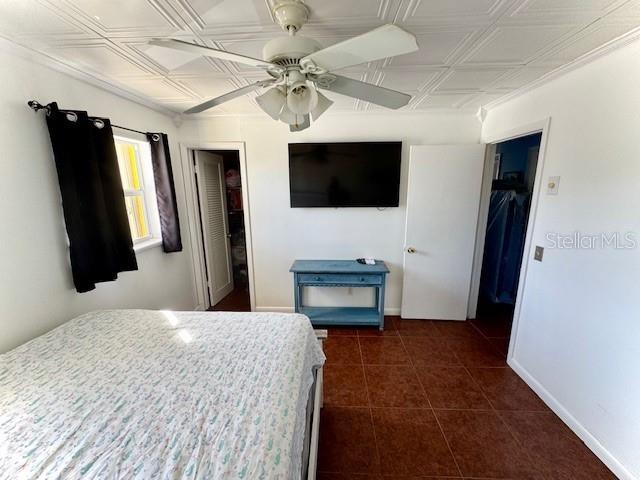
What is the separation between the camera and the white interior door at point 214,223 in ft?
10.1

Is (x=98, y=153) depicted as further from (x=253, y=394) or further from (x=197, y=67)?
(x=253, y=394)

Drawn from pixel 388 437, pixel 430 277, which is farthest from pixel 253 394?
pixel 430 277

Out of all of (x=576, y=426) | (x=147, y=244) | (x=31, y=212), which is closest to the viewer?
(x=31, y=212)

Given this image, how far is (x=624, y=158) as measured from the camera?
136cm

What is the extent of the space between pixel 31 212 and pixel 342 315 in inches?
103

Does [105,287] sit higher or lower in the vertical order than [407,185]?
lower

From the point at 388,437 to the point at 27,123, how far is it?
284 cm

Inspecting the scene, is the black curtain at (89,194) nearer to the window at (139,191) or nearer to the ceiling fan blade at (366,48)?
the window at (139,191)

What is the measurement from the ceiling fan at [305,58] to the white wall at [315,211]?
4.92 ft

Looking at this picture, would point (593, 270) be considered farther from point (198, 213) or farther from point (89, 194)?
point (198, 213)

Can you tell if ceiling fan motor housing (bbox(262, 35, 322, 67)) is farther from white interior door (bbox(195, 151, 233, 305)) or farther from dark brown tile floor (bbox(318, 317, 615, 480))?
white interior door (bbox(195, 151, 233, 305))

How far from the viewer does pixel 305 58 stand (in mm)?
1001

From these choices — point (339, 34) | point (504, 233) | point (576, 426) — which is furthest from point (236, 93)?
point (504, 233)

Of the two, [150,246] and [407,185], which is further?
[407,185]
